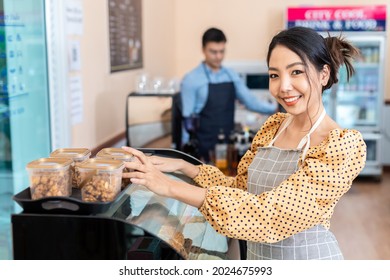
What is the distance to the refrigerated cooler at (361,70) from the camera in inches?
212

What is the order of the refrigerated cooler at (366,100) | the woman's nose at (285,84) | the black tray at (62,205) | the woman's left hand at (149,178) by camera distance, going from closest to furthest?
the black tray at (62,205), the woman's left hand at (149,178), the woman's nose at (285,84), the refrigerated cooler at (366,100)

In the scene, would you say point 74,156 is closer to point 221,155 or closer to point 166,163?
point 166,163

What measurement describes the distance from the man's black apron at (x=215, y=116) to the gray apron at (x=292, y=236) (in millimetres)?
1827

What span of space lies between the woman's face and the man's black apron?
6.34 ft

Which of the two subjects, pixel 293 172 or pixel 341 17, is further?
pixel 341 17

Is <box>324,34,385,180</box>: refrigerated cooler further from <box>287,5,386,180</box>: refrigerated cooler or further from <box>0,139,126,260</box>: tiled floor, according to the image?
<box>0,139,126,260</box>: tiled floor

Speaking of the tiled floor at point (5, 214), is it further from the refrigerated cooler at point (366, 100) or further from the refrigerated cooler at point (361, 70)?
the refrigerated cooler at point (366, 100)

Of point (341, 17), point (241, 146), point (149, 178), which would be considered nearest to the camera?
point (149, 178)

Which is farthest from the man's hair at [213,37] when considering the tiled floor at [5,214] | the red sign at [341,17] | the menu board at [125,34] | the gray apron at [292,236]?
the red sign at [341,17]

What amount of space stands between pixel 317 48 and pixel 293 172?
31 cm

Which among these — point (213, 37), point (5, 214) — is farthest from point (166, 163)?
point (213, 37)

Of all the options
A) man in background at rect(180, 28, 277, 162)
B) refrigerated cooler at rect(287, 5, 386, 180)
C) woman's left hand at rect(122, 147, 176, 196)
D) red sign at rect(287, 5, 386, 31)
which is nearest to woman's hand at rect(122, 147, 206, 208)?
woman's left hand at rect(122, 147, 176, 196)

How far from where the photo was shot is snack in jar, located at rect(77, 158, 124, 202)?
1.08 metres

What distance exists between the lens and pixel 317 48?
1.31 meters
